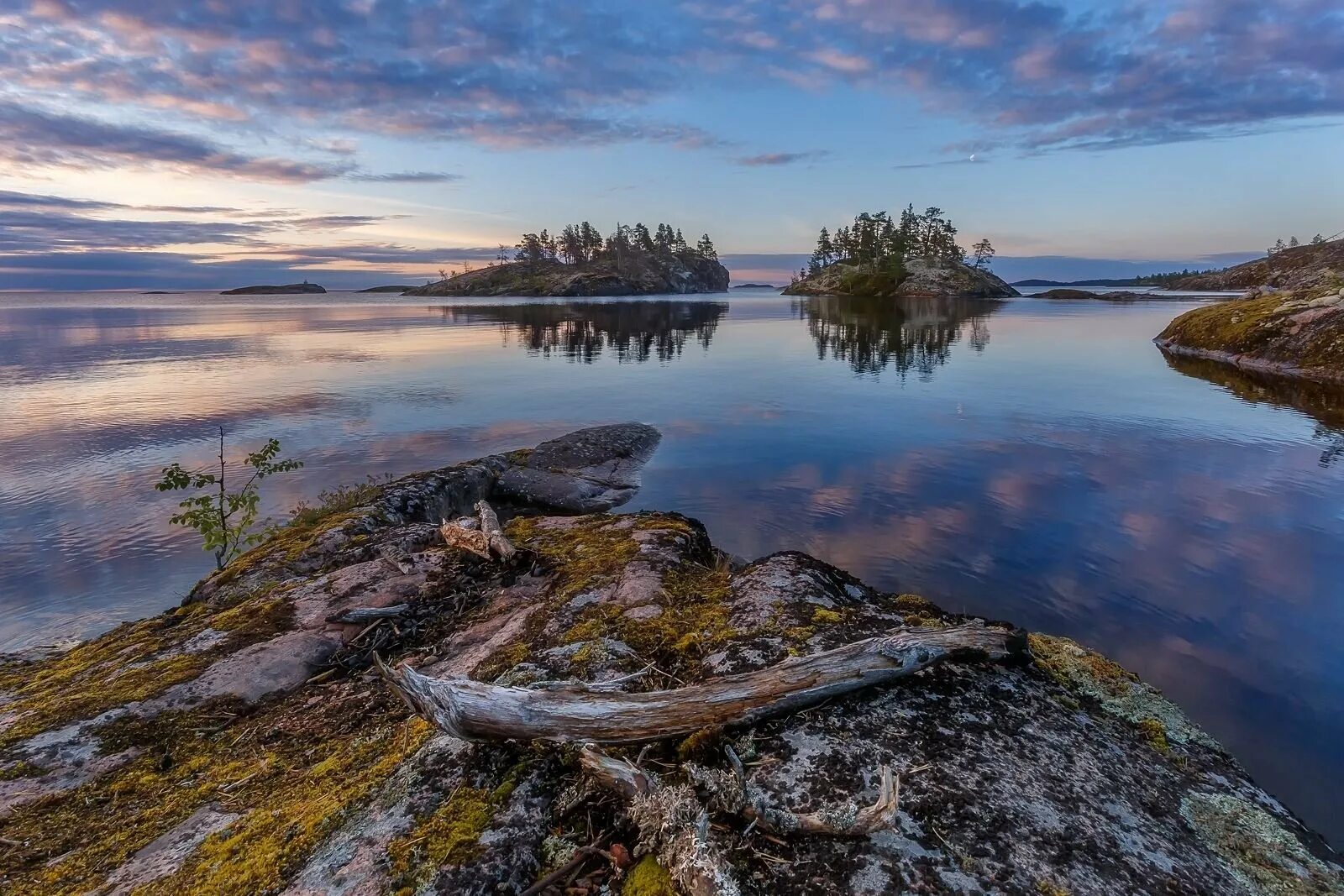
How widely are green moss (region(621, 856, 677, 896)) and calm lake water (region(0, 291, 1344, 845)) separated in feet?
26.8

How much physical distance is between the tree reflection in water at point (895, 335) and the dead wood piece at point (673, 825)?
125 feet

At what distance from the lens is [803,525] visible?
15.7 metres

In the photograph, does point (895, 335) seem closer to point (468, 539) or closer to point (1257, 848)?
point (468, 539)

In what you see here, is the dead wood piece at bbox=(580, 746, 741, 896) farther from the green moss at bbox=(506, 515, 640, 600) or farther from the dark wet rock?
the dark wet rock

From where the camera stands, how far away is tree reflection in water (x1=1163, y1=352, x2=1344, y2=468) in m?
21.7

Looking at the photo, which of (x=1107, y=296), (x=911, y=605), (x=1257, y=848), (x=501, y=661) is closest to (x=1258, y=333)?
(x=911, y=605)

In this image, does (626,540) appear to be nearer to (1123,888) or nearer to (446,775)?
(446,775)

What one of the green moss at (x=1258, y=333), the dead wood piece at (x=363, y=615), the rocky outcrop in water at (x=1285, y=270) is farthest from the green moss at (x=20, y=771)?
the rocky outcrop in water at (x=1285, y=270)

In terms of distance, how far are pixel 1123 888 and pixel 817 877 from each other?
1951 millimetres

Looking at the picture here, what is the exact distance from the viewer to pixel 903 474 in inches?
768

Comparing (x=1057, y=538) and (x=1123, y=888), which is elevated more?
(x=1123, y=888)

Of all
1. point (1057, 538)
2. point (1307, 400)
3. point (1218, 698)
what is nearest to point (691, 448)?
point (1057, 538)

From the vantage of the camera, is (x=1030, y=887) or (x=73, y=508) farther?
(x=73, y=508)

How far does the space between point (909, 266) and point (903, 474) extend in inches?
6973
